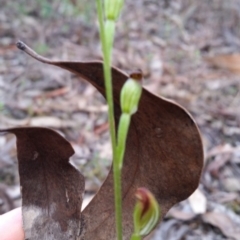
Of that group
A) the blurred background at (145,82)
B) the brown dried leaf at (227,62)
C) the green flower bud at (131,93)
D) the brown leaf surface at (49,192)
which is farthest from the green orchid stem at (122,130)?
Answer: the brown dried leaf at (227,62)

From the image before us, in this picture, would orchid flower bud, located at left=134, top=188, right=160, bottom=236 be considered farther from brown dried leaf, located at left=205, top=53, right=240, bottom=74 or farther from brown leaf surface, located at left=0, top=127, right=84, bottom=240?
brown dried leaf, located at left=205, top=53, right=240, bottom=74

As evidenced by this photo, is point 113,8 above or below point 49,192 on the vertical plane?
above

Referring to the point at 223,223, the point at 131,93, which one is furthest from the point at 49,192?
the point at 223,223

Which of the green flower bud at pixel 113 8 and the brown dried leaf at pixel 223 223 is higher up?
the green flower bud at pixel 113 8

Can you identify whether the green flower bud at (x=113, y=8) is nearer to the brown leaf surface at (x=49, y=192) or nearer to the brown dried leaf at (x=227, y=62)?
the brown leaf surface at (x=49, y=192)

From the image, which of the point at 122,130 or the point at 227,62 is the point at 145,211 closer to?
the point at 122,130

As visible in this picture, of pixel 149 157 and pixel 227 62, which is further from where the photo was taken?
pixel 227 62
